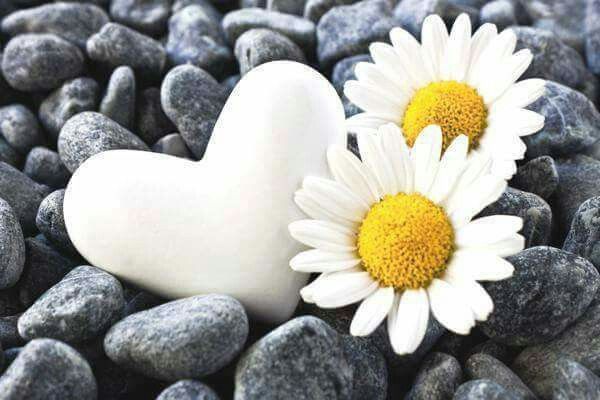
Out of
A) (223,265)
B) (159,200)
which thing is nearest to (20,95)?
(159,200)

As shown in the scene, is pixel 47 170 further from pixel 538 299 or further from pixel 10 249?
pixel 538 299

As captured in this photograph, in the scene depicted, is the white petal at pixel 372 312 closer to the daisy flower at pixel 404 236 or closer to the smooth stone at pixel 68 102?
the daisy flower at pixel 404 236

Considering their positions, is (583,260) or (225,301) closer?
(225,301)

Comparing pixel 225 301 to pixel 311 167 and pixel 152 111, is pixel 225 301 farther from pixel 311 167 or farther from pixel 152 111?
pixel 152 111

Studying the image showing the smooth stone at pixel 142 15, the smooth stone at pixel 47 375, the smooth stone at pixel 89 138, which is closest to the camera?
the smooth stone at pixel 47 375

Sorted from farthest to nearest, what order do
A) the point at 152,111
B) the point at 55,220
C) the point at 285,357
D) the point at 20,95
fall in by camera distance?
the point at 20,95, the point at 152,111, the point at 55,220, the point at 285,357

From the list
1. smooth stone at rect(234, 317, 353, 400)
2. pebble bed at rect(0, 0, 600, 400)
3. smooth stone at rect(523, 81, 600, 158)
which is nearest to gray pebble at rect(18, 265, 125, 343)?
pebble bed at rect(0, 0, 600, 400)

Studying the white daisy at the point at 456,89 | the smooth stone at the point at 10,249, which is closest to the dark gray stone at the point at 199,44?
the white daisy at the point at 456,89
